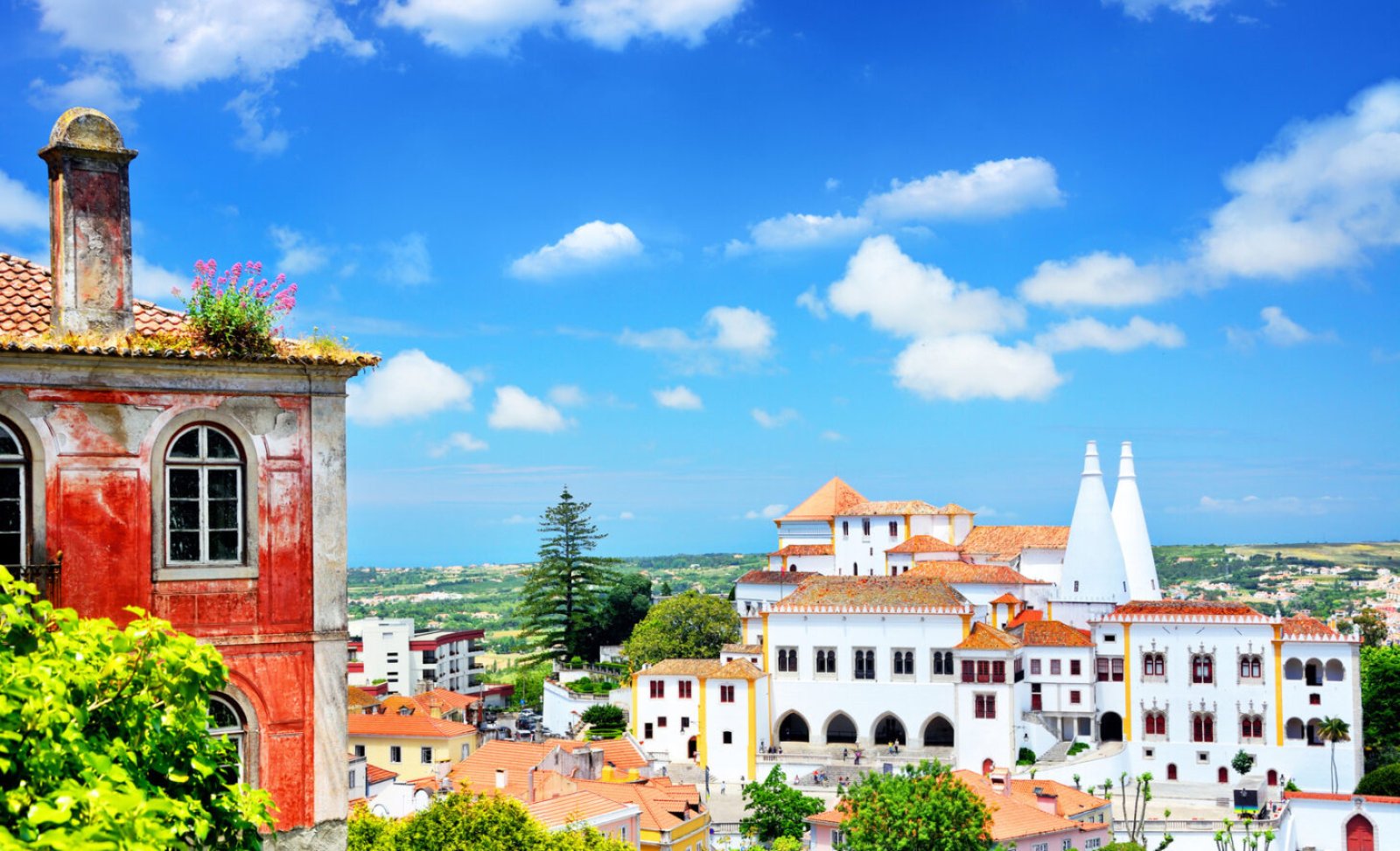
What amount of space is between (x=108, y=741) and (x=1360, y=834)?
150 ft

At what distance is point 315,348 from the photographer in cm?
1154

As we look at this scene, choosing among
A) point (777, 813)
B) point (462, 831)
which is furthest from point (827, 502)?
point (462, 831)

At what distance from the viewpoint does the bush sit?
47875 mm

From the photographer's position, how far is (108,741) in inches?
303

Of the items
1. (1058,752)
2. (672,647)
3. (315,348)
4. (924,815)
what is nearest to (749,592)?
(672,647)

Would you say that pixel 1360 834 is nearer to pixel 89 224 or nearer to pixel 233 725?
pixel 233 725

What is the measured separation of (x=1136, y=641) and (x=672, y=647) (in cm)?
2231

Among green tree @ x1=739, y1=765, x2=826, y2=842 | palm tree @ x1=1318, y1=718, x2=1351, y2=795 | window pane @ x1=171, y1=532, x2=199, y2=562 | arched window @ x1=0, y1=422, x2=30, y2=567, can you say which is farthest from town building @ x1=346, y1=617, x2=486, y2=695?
arched window @ x1=0, y1=422, x2=30, y2=567

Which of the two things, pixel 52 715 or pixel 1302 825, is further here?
pixel 1302 825

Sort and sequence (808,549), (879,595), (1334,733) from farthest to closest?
(808,549) → (879,595) → (1334,733)

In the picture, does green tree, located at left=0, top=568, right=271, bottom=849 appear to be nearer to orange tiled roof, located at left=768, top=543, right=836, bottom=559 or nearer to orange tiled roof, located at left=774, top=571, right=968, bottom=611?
orange tiled roof, located at left=774, top=571, right=968, bottom=611

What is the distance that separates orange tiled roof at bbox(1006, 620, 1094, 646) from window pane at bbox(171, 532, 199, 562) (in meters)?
46.9

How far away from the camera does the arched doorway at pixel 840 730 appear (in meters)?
55.5

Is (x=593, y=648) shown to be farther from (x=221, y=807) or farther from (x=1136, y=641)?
(x=221, y=807)
